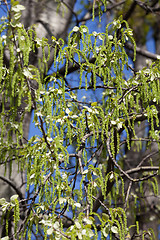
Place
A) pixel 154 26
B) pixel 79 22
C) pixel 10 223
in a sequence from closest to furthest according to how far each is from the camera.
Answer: pixel 10 223, pixel 79 22, pixel 154 26

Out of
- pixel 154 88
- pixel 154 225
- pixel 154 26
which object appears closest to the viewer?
pixel 154 88

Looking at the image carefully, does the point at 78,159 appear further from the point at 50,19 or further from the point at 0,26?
the point at 50,19

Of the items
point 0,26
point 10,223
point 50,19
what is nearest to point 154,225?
point 10,223

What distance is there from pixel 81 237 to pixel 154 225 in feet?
10.8

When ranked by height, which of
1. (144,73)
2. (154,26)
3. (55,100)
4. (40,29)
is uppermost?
(154,26)

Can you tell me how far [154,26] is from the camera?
19.2 ft

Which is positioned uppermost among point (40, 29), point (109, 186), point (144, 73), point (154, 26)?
point (154, 26)

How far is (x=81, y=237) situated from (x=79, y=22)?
6.89 feet

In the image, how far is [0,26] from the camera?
1143mm

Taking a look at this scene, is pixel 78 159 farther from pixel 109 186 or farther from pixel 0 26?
pixel 0 26

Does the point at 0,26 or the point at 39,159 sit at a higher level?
the point at 0,26

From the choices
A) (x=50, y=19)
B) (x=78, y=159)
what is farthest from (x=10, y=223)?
(x=50, y=19)

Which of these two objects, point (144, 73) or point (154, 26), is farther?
point (154, 26)

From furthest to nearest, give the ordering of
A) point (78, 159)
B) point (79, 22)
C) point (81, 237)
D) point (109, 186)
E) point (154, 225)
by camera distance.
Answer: point (154, 225) < point (79, 22) < point (109, 186) < point (78, 159) < point (81, 237)
